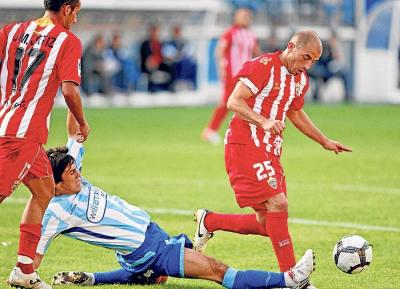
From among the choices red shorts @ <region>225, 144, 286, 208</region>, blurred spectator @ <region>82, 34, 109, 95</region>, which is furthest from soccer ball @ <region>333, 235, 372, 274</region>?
blurred spectator @ <region>82, 34, 109, 95</region>

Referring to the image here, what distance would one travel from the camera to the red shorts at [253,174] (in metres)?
8.17

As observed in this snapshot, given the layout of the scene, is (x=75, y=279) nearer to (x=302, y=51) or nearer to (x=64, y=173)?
(x=64, y=173)

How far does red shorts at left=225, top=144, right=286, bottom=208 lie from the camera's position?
8.17 m

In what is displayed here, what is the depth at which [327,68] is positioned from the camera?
113ft

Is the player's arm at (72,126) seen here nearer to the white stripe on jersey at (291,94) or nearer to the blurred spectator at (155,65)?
the white stripe on jersey at (291,94)

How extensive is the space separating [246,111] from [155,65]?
2447 centimetres

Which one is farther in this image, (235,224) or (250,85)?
(235,224)

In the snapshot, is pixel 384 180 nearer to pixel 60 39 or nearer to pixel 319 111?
pixel 60 39

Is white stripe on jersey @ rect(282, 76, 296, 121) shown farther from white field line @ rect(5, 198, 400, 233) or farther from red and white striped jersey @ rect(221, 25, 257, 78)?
red and white striped jersey @ rect(221, 25, 257, 78)

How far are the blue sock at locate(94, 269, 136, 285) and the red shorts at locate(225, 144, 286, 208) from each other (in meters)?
0.99

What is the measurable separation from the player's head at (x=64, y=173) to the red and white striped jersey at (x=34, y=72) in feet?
0.96

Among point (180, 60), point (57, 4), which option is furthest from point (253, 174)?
point (180, 60)

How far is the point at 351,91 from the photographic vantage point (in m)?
36.4

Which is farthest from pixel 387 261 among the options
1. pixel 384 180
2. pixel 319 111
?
pixel 319 111
